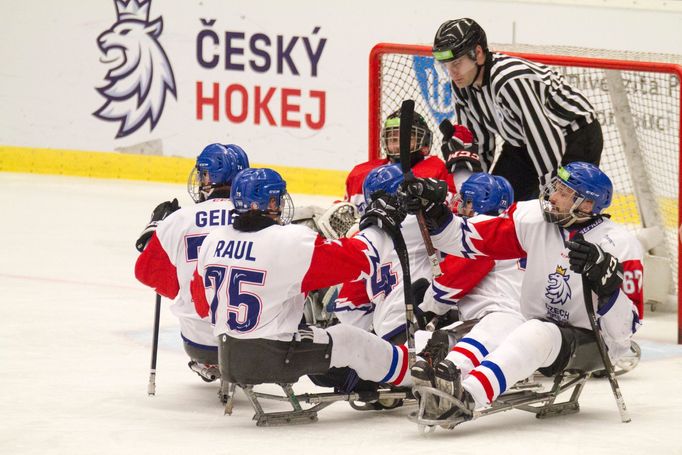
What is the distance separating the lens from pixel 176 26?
33.0 feet

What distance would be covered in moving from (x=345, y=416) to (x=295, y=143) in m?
5.52

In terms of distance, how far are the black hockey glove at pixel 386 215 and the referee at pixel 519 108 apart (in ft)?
3.62

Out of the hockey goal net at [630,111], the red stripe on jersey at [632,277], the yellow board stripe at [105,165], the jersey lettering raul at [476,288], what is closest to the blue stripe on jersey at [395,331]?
the jersey lettering raul at [476,288]

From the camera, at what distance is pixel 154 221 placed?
4.77 m

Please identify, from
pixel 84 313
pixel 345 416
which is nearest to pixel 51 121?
pixel 84 313

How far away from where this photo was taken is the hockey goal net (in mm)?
6625

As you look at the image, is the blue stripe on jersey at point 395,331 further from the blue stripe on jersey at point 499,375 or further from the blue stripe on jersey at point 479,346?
the blue stripe on jersey at point 499,375

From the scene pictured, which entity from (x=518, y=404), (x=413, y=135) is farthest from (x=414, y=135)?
(x=518, y=404)

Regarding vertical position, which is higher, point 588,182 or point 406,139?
point 406,139

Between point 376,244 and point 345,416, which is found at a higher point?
point 376,244

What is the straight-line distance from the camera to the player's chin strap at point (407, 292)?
432 centimetres

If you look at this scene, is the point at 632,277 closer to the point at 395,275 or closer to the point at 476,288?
the point at 476,288

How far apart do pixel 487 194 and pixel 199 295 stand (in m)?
1.10

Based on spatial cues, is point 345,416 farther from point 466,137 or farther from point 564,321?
point 466,137
